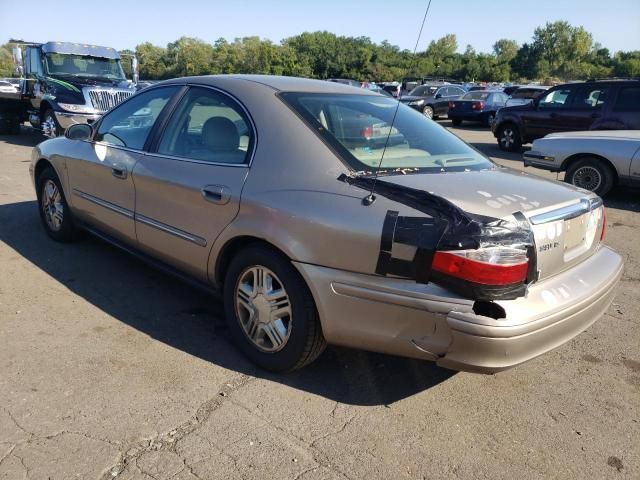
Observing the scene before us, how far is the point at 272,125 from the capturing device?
9.93 ft

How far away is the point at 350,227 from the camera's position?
2500mm

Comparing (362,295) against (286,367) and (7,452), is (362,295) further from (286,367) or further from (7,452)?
(7,452)

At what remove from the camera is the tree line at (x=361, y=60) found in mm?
54219

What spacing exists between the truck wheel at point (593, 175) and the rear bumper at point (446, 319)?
5.75 m

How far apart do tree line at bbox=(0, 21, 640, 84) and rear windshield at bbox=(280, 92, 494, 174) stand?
45.8 meters

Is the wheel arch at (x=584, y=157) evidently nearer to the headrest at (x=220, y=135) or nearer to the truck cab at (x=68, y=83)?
the headrest at (x=220, y=135)

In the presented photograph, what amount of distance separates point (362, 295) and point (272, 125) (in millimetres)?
1138

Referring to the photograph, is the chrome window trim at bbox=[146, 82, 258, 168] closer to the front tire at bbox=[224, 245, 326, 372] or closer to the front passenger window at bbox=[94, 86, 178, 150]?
the front passenger window at bbox=[94, 86, 178, 150]

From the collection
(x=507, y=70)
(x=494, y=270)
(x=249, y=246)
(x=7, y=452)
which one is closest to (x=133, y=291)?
(x=249, y=246)

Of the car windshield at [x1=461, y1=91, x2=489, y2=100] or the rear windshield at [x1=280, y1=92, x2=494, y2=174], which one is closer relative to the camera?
the rear windshield at [x1=280, y1=92, x2=494, y2=174]

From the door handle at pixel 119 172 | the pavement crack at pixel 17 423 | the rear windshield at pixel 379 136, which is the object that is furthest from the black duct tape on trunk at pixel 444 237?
the door handle at pixel 119 172

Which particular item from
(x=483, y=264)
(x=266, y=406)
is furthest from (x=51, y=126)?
(x=483, y=264)

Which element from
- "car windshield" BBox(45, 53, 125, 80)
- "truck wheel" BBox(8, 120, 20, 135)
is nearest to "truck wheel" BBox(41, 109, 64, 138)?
"car windshield" BBox(45, 53, 125, 80)

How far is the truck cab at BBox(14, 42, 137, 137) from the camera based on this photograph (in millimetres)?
12055
